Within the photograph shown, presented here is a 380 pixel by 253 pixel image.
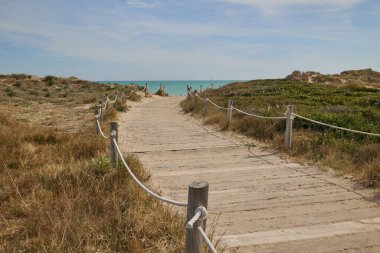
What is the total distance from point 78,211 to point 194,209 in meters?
2.46

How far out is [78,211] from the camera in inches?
195

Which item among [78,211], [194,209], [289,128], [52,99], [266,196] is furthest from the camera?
[52,99]

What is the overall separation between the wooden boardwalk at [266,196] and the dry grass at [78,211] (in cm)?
87

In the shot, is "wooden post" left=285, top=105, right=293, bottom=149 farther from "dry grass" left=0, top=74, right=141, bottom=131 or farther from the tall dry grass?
"dry grass" left=0, top=74, right=141, bottom=131

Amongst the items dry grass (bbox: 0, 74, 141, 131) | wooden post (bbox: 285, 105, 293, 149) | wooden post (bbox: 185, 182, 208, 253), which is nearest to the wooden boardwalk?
wooden post (bbox: 285, 105, 293, 149)

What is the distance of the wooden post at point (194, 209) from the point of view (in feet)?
9.84

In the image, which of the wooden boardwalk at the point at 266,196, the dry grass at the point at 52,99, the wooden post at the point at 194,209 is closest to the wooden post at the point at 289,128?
the wooden boardwalk at the point at 266,196

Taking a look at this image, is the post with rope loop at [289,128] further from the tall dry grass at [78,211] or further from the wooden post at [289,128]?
the tall dry grass at [78,211]

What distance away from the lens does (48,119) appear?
Answer: 1592 centimetres

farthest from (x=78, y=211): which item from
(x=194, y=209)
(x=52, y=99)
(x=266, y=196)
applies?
(x=52, y=99)

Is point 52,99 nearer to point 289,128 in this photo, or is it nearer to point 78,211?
point 289,128

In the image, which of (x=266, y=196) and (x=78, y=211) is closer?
(x=78, y=211)

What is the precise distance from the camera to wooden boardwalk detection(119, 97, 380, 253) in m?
4.61

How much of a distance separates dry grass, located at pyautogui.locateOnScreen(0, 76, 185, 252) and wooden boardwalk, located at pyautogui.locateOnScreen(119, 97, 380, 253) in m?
0.87
